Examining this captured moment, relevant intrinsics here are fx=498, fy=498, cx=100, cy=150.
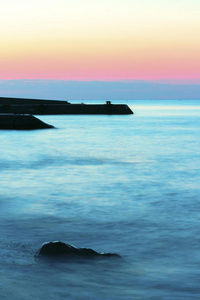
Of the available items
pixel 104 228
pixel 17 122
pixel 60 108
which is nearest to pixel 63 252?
pixel 104 228

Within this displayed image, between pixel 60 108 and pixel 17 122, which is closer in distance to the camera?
pixel 17 122

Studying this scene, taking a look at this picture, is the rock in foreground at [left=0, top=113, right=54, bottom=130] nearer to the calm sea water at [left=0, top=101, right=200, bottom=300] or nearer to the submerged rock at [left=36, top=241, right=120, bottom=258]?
the calm sea water at [left=0, top=101, right=200, bottom=300]

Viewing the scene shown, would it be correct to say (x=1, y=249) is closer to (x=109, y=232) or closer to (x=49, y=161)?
(x=109, y=232)

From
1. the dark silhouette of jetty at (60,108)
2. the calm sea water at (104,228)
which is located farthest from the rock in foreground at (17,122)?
the dark silhouette of jetty at (60,108)

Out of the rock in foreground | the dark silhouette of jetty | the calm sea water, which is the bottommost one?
the calm sea water

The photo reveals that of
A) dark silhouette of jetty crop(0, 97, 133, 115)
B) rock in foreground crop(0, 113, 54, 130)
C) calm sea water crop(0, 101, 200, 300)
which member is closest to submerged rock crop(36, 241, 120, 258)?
calm sea water crop(0, 101, 200, 300)

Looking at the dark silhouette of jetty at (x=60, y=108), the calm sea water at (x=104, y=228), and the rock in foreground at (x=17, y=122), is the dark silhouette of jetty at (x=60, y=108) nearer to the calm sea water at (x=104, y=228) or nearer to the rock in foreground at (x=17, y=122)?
the rock in foreground at (x=17, y=122)

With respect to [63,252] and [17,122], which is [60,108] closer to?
[17,122]

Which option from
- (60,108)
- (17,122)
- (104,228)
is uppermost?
(60,108)

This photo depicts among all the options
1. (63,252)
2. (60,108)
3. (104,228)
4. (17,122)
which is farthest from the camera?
(60,108)

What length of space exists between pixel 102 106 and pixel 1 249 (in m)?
68.6

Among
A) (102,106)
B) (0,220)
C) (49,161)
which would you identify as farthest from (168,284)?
(102,106)

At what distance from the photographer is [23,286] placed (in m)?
5.15

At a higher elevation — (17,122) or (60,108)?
(60,108)
